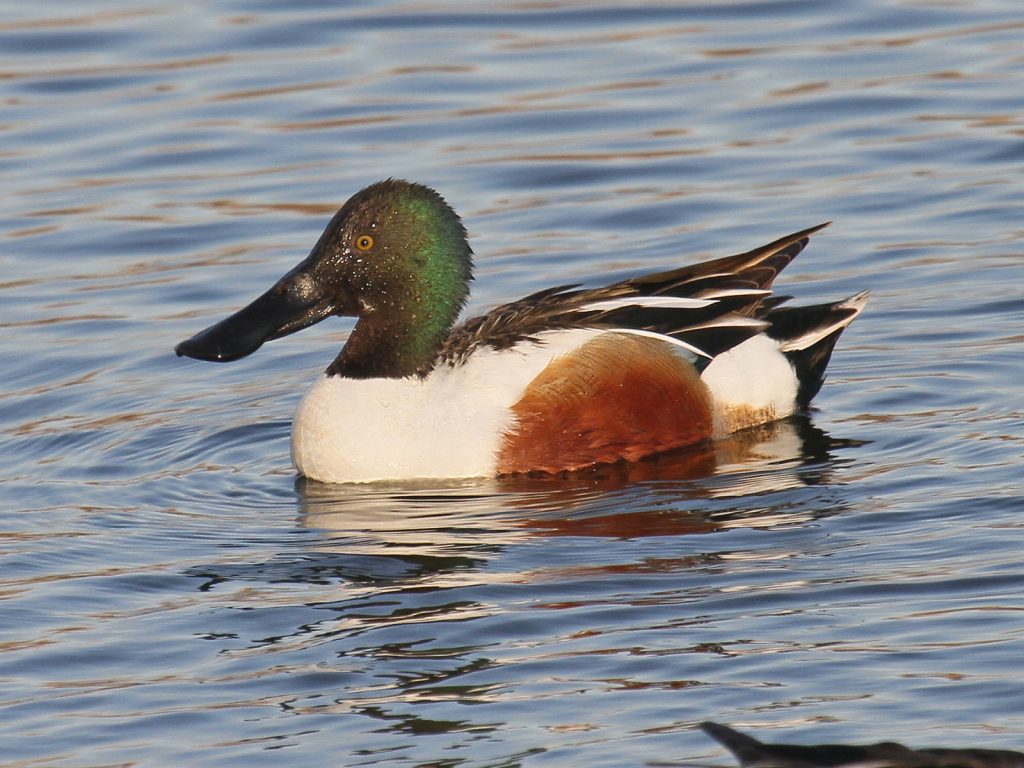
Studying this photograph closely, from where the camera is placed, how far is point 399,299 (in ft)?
26.5

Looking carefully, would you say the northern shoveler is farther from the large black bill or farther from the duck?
the duck

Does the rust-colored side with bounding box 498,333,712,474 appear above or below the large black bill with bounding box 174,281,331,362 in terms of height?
below

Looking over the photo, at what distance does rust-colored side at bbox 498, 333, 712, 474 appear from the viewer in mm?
7766

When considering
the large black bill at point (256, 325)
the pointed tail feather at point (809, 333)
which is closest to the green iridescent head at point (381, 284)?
the large black bill at point (256, 325)

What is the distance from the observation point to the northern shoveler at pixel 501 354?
7.77 metres

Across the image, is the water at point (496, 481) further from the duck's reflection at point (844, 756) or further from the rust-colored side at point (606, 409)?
the duck's reflection at point (844, 756)

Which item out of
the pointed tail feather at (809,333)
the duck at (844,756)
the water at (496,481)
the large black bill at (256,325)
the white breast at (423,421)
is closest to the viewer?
the duck at (844,756)

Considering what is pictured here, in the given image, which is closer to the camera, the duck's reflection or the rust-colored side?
the duck's reflection

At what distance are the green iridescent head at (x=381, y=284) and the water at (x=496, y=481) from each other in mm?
572

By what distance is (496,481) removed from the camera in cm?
773

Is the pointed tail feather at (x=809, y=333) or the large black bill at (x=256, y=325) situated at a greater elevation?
the large black bill at (x=256, y=325)

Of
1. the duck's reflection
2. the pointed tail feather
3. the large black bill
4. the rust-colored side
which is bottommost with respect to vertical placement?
the duck's reflection

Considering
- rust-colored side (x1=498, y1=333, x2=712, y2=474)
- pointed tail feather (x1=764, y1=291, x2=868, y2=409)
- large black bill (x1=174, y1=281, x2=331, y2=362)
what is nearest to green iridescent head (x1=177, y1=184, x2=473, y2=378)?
large black bill (x1=174, y1=281, x2=331, y2=362)

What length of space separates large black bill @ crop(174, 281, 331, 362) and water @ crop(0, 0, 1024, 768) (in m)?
0.49
